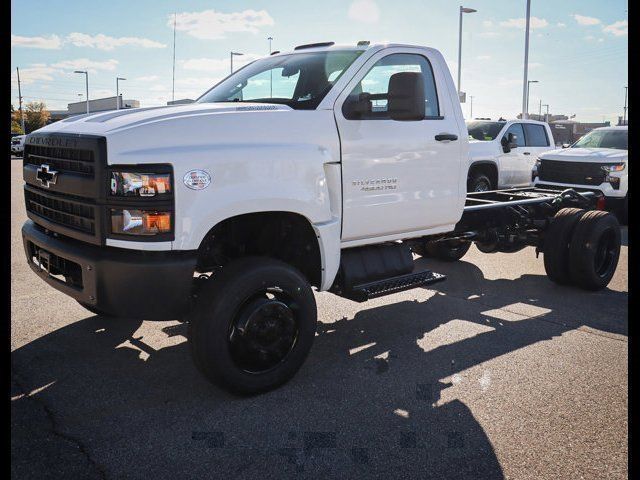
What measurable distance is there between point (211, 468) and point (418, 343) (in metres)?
A: 2.32

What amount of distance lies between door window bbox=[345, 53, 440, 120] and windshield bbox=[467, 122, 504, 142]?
860cm

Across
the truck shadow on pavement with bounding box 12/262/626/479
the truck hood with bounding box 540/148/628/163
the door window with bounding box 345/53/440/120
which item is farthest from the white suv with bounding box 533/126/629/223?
the truck shadow on pavement with bounding box 12/262/626/479

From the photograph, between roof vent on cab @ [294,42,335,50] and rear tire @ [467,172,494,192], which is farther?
rear tire @ [467,172,494,192]

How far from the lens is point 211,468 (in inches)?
122

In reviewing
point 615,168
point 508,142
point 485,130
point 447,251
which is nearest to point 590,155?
point 615,168

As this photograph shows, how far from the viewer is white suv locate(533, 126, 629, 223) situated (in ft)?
38.7

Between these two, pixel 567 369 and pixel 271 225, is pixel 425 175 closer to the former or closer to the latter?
pixel 271 225

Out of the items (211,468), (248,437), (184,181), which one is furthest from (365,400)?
(184,181)

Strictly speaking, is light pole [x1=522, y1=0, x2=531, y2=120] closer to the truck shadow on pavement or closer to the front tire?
the truck shadow on pavement

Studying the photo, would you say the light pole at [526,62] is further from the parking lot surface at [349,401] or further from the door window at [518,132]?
the parking lot surface at [349,401]

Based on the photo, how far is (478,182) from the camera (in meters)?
13.3

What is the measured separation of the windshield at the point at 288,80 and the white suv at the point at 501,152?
27.8 feet

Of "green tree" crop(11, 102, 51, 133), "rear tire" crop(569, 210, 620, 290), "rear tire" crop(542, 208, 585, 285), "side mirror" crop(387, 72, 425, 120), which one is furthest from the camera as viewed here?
"green tree" crop(11, 102, 51, 133)

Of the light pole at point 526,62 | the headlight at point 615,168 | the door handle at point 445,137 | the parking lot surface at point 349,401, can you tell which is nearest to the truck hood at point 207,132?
the parking lot surface at point 349,401
